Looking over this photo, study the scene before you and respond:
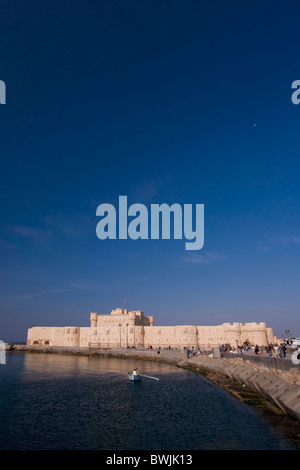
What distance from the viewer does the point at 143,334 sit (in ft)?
247

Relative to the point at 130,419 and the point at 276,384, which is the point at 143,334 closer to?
the point at 130,419

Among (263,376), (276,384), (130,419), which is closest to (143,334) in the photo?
(263,376)

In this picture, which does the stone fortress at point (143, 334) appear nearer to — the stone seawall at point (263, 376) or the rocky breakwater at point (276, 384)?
the stone seawall at point (263, 376)

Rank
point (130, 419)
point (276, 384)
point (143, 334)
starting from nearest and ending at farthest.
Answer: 1. point (130, 419)
2. point (276, 384)
3. point (143, 334)

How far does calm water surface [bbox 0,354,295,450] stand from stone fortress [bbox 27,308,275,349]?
41785mm

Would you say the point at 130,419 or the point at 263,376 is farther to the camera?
the point at 263,376

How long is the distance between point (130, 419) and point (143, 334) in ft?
198

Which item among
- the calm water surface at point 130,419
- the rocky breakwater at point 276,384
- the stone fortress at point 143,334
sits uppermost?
the rocky breakwater at point 276,384

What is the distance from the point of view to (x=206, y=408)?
1853cm

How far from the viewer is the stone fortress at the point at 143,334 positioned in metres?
65.9

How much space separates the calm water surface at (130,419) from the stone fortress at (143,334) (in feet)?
137

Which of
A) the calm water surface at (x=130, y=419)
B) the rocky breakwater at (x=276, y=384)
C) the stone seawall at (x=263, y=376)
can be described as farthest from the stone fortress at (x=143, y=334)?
the calm water surface at (x=130, y=419)

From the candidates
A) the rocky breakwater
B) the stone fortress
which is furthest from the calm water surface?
the stone fortress

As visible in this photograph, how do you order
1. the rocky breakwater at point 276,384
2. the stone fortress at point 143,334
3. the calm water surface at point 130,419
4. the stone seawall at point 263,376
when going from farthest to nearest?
1. the stone fortress at point 143,334
2. the stone seawall at point 263,376
3. the rocky breakwater at point 276,384
4. the calm water surface at point 130,419
